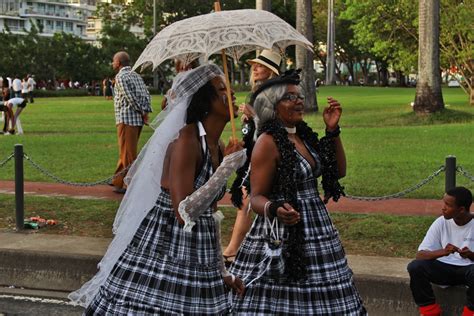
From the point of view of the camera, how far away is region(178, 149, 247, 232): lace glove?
13.2ft

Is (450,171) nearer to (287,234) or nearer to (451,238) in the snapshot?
(451,238)

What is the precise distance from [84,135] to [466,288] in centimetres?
1583

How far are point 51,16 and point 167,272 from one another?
5422 inches

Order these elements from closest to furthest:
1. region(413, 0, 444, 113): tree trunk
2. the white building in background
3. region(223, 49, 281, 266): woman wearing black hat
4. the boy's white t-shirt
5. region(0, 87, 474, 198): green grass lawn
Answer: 1. region(223, 49, 281, 266): woman wearing black hat
2. the boy's white t-shirt
3. region(0, 87, 474, 198): green grass lawn
4. region(413, 0, 444, 113): tree trunk
5. the white building in background

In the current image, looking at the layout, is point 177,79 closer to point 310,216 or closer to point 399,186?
point 310,216

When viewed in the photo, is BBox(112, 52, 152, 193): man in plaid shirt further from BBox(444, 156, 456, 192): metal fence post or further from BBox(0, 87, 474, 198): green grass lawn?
BBox(444, 156, 456, 192): metal fence post

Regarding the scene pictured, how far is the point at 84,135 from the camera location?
20922 mm

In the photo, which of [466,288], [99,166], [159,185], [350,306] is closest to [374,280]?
[466,288]

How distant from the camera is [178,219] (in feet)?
13.4

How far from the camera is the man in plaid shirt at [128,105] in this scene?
35.7 feet

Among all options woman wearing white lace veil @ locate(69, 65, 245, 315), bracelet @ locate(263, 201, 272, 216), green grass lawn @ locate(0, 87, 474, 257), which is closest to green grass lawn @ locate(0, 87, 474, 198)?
green grass lawn @ locate(0, 87, 474, 257)

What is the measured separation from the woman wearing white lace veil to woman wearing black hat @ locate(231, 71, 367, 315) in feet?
0.58

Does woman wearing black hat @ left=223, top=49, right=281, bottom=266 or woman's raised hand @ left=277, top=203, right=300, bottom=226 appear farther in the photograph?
woman wearing black hat @ left=223, top=49, right=281, bottom=266

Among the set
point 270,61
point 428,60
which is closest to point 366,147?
point 428,60
